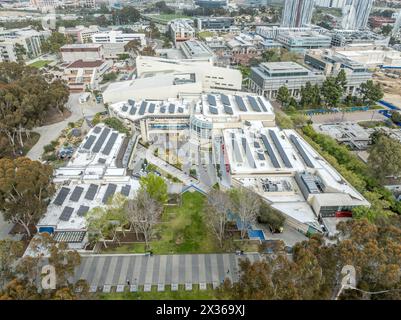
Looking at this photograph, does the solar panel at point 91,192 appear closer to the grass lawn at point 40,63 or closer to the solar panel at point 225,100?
the solar panel at point 225,100

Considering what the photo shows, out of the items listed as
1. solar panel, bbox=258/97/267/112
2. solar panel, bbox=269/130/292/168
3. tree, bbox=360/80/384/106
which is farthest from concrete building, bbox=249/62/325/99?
solar panel, bbox=269/130/292/168

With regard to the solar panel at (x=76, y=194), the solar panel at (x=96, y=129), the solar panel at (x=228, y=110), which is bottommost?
the solar panel at (x=76, y=194)

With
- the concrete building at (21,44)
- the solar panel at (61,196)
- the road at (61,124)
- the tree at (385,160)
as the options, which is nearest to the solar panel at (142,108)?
the road at (61,124)

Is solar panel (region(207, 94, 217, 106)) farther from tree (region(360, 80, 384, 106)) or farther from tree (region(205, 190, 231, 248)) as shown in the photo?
tree (region(360, 80, 384, 106))

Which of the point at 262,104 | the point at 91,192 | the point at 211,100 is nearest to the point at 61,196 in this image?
the point at 91,192

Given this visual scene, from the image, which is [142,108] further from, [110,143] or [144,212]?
[144,212]

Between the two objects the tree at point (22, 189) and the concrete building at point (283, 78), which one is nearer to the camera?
the tree at point (22, 189)

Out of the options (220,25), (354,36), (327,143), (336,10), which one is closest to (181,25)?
(220,25)
